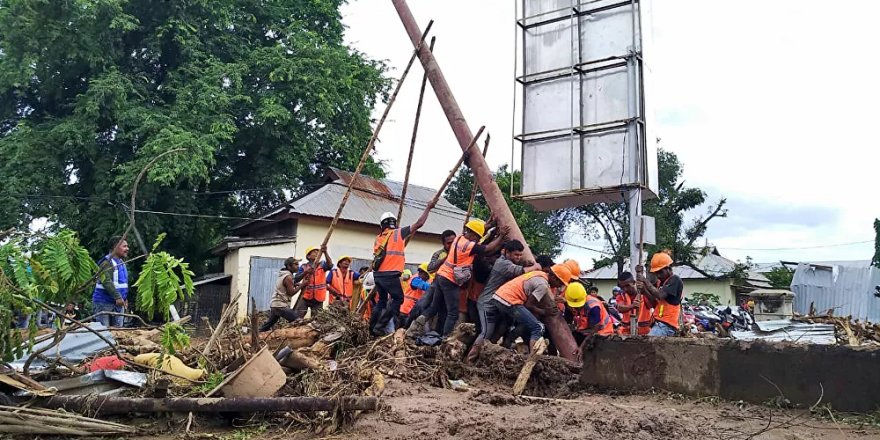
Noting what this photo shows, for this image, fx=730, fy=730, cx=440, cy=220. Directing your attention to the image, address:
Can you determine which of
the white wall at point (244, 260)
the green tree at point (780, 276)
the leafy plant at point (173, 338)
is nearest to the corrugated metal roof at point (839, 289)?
the green tree at point (780, 276)

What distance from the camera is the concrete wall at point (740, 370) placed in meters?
5.59

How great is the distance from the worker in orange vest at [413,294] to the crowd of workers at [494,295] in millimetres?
15

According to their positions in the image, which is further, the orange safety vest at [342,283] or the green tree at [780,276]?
the green tree at [780,276]

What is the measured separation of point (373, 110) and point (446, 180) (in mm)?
12466

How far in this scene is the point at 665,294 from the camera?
7.78 metres

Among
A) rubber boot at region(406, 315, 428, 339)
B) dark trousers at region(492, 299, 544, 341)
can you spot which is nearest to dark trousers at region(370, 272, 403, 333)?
rubber boot at region(406, 315, 428, 339)

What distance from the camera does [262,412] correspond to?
18.4ft

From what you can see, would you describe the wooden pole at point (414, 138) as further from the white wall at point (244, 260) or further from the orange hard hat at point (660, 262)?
the white wall at point (244, 260)

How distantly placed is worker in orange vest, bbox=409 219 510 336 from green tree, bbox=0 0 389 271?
9860mm

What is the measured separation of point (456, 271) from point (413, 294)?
181 cm

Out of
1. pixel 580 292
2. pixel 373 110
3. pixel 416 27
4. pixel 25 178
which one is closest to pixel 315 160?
pixel 373 110

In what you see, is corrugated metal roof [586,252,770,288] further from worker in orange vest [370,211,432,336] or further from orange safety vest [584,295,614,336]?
worker in orange vest [370,211,432,336]

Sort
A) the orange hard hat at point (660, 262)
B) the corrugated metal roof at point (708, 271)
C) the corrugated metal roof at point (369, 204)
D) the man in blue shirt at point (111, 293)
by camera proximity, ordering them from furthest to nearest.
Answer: the corrugated metal roof at point (708, 271) < the corrugated metal roof at point (369, 204) < the man in blue shirt at point (111, 293) < the orange hard hat at point (660, 262)

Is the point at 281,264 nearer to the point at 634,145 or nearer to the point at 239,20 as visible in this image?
the point at 239,20
